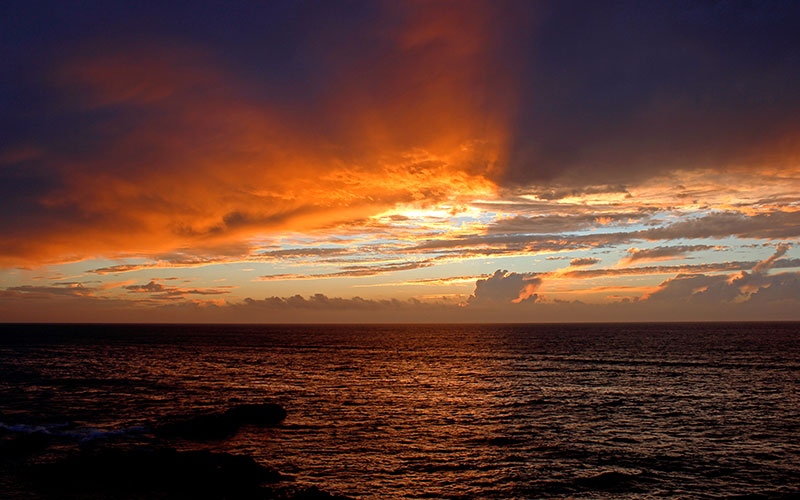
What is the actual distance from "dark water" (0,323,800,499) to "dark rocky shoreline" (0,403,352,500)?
2.23 metres

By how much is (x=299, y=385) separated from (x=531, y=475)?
139 ft

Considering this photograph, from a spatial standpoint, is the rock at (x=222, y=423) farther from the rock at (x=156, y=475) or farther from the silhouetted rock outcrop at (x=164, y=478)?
the rock at (x=156, y=475)

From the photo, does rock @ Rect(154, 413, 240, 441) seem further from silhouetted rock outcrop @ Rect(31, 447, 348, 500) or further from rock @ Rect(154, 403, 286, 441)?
silhouetted rock outcrop @ Rect(31, 447, 348, 500)

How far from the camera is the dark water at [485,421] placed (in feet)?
96.4

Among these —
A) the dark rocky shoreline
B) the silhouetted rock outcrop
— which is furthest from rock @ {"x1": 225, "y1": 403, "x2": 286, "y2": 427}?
the silhouetted rock outcrop

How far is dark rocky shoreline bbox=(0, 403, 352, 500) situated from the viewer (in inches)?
1056

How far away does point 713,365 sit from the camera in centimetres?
8438

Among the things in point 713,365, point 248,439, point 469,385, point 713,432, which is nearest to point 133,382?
point 248,439

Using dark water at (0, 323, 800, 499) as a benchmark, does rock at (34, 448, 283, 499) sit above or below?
above

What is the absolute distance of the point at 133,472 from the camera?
1174 inches

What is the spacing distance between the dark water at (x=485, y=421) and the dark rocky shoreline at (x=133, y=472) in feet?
7.32

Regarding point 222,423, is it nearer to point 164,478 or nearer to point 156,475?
point 156,475

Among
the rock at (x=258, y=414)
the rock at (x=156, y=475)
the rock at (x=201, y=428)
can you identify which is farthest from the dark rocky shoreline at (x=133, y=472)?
the rock at (x=258, y=414)

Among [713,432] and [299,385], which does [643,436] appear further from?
[299,385]
